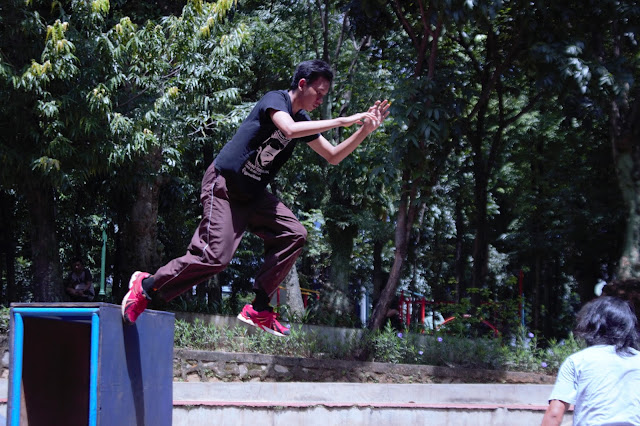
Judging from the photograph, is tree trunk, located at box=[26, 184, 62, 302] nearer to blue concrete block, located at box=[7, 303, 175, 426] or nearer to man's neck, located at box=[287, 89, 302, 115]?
blue concrete block, located at box=[7, 303, 175, 426]

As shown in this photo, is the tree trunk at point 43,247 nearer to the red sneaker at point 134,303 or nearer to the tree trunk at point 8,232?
the tree trunk at point 8,232

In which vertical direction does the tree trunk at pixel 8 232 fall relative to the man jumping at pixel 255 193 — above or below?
above

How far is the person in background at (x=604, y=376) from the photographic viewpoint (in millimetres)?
3152

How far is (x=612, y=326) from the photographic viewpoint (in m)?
3.23

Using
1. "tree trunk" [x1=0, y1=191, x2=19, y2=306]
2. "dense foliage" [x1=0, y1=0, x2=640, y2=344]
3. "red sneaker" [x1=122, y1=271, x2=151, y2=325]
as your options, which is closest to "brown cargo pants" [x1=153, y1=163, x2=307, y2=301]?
"red sneaker" [x1=122, y1=271, x2=151, y2=325]

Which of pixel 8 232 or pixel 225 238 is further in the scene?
pixel 8 232

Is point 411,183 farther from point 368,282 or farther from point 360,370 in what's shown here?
point 368,282

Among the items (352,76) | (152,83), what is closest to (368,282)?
(352,76)

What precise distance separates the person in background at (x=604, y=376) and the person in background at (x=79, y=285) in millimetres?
11069

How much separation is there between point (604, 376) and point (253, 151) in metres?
2.33

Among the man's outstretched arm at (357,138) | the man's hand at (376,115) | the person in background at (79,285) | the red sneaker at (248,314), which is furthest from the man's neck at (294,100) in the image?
the person in background at (79,285)

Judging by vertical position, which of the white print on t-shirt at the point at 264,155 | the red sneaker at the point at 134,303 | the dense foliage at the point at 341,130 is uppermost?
the dense foliage at the point at 341,130

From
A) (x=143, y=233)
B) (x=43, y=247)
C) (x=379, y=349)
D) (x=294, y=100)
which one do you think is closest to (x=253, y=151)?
(x=294, y=100)

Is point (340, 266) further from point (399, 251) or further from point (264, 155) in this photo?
point (264, 155)
